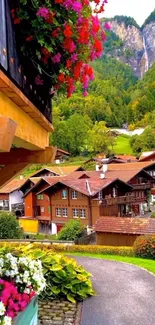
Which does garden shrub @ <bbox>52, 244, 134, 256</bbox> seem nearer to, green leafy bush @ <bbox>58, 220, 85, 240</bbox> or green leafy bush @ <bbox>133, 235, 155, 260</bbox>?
green leafy bush @ <bbox>133, 235, 155, 260</bbox>

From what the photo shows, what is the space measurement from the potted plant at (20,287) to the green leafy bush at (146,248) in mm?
10757

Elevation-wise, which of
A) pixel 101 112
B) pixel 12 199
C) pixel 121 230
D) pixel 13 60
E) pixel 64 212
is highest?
pixel 101 112

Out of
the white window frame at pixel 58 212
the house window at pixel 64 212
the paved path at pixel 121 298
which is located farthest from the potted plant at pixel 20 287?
the white window frame at pixel 58 212

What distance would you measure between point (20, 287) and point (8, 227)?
22101mm

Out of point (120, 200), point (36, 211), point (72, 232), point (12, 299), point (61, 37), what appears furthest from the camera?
point (36, 211)

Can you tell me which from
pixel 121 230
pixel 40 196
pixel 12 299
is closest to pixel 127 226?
pixel 121 230

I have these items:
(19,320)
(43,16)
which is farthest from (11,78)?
(19,320)

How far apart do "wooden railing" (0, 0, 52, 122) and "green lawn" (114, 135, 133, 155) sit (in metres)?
71.7

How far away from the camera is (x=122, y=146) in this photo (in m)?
82.4

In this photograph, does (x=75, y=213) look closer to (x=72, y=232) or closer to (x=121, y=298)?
(x=72, y=232)

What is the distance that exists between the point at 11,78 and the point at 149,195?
3969 cm

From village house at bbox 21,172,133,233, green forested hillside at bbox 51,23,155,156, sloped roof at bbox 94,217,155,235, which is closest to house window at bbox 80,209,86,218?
village house at bbox 21,172,133,233

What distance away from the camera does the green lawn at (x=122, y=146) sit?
76438mm

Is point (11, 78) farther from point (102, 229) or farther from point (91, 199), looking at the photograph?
point (91, 199)
